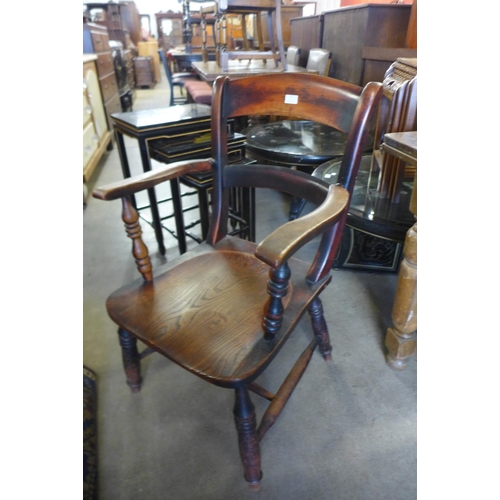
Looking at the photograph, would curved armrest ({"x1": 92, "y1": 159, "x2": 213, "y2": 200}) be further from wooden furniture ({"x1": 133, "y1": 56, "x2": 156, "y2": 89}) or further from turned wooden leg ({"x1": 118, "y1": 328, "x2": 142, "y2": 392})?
wooden furniture ({"x1": 133, "y1": 56, "x2": 156, "y2": 89})

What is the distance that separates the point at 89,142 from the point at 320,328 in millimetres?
2721

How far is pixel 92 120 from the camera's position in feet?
10.5

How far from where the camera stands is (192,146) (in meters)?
1.64

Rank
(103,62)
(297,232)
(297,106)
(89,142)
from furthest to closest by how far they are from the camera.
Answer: (103,62) < (89,142) < (297,106) < (297,232)

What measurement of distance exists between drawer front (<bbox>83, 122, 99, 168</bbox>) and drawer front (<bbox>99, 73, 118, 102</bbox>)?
71 centimetres

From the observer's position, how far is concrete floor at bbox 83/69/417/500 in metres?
0.96

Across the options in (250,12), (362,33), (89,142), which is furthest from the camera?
(89,142)

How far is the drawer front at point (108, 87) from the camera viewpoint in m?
3.64

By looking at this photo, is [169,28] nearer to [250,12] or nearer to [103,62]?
[103,62]

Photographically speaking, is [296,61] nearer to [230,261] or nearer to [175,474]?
[230,261]

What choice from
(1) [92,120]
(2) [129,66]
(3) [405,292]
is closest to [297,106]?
(3) [405,292]

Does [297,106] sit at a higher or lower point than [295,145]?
higher
